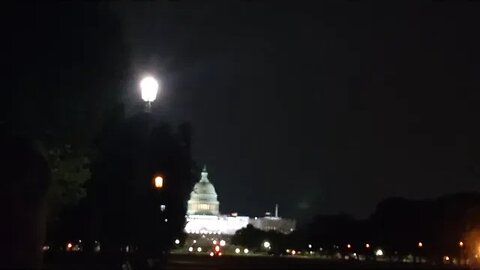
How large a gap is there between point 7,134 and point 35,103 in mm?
1755

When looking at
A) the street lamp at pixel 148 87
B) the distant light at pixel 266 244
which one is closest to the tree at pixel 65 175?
the street lamp at pixel 148 87

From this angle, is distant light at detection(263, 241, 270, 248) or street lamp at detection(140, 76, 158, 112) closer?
street lamp at detection(140, 76, 158, 112)

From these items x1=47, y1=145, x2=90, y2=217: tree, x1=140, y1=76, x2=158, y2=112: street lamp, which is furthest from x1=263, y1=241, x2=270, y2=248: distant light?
x1=140, y1=76, x2=158, y2=112: street lamp

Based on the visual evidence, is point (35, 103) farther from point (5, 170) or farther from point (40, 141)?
point (5, 170)

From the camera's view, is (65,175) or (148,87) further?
(65,175)

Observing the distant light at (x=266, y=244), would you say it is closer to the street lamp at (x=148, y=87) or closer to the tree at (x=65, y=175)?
the tree at (x=65, y=175)

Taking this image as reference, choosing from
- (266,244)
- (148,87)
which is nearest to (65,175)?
(148,87)

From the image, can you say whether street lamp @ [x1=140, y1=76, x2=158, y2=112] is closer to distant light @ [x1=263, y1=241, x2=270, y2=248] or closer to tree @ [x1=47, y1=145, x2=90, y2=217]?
tree @ [x1=47, y1=145, x2=90, y2=217]

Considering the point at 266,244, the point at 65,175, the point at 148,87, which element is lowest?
the point at 65,175

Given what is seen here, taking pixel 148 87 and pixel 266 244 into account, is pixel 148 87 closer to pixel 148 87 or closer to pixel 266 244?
pixel 148 87

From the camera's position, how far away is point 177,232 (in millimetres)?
64125

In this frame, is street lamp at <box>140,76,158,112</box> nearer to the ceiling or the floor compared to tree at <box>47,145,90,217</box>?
nearer to the ceiling

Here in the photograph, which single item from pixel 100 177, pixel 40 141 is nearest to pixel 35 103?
pixel 40 141

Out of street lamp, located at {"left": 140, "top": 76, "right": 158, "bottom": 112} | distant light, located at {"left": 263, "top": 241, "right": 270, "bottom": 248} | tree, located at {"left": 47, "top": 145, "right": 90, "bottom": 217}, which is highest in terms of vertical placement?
distant light, located at {"left": 263, "top": 241, "right": 270, "bottom": 248}
